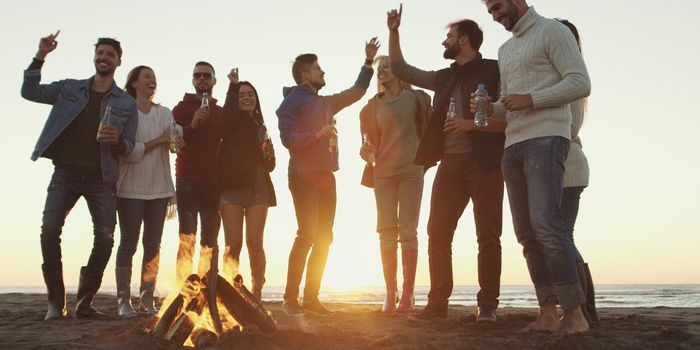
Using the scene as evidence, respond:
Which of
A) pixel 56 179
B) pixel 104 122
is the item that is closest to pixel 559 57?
pixel 104 122

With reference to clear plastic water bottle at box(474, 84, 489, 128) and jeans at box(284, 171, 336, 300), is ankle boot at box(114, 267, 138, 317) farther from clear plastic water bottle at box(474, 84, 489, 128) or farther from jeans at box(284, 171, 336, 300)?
clear plastic water bottle at box(474, 84, 489, 128)

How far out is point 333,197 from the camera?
6.32 meters

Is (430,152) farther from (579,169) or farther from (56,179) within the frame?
(56,179)

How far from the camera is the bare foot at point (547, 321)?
4.46 m

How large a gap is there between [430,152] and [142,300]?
3398 mm

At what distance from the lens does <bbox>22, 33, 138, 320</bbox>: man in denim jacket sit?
19.2ft

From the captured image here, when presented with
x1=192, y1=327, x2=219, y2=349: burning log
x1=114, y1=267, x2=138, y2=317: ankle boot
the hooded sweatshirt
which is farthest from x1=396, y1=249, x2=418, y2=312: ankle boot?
x1=114, y1=267, x2=138, y2=317: ankle boot

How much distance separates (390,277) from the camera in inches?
256

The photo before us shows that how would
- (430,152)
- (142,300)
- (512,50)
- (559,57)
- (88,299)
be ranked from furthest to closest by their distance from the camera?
(142,300)
(88,299)
(430,152)
(512,50)
(559,57)

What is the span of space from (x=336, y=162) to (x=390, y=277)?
131 centimetres

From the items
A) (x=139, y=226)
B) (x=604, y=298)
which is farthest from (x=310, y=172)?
(x=604, y=298)

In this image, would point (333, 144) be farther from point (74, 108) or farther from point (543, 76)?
point (74, 108)

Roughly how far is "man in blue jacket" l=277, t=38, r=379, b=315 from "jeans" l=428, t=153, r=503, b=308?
Answer: 117 centimetres

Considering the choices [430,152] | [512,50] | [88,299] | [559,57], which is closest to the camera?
[559,57]
